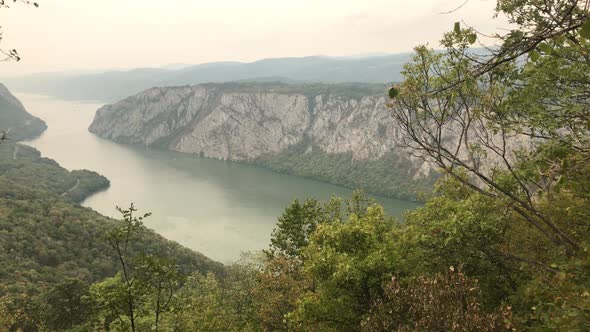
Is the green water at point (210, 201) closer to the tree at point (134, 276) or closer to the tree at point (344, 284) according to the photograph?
the tree at point (344, 284)

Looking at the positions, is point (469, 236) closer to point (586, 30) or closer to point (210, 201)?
point (586, 30)

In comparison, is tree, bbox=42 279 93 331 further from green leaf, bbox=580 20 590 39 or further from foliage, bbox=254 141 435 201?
foliage, bbox=254 141 435 201

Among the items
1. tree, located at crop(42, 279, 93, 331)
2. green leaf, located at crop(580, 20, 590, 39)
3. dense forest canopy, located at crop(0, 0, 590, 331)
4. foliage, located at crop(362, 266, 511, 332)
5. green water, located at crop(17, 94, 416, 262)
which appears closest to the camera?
green leaf, located at crop(580, 20, 590, 39)

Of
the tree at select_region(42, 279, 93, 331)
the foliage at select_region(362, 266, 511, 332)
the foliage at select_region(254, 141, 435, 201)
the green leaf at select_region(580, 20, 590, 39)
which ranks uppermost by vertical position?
the green leaf at select_region(580, 20, 590, 39)

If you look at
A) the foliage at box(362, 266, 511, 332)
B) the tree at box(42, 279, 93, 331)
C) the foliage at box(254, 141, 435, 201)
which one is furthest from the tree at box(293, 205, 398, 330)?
the foliage at box(254, 141, 435, 201)

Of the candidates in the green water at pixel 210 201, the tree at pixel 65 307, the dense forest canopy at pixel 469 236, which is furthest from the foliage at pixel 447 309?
the green water at pixel 210 201

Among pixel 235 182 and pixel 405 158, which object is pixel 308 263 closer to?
pixel 235 182

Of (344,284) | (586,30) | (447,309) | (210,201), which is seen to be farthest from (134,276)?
(210,201)

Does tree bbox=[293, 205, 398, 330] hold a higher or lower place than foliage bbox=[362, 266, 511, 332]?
lower

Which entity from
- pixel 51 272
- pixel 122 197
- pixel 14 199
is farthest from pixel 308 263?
pixel 122 197
